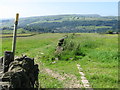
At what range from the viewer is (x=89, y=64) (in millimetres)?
20016

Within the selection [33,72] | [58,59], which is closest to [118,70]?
[58,59]

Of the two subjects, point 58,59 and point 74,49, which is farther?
point 74,49

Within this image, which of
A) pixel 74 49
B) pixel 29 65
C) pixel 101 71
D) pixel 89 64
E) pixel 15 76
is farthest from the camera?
pixel 74 49

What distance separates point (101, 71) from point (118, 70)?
4.84 ft

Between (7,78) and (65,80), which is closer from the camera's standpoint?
(7,78)

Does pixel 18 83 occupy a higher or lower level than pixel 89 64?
higher

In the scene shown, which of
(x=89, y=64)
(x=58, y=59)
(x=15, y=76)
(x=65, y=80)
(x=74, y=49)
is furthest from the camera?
(x=74, y=49)

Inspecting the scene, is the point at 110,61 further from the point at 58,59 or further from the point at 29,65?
the point at 29,65

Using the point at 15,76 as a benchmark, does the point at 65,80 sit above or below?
below

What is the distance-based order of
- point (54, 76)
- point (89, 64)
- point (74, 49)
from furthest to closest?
1. point (74, 49)
2. point (89, 64)
3. point (54, 76)

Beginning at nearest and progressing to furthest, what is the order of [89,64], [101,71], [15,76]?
[15,76] → [101,71] → [89,64]

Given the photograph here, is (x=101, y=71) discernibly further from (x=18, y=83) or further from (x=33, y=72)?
(x=18, y=83)

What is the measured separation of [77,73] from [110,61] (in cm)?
599

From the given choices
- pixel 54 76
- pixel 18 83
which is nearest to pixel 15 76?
pixel 18 83
